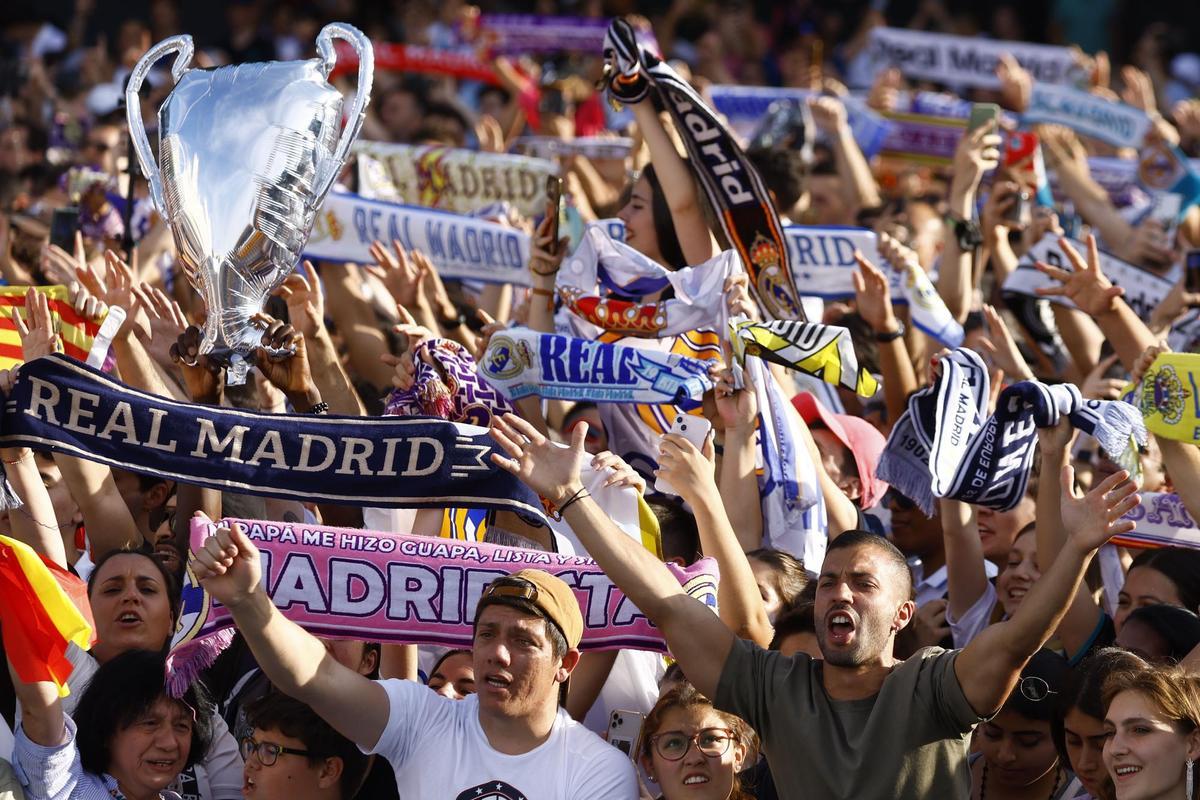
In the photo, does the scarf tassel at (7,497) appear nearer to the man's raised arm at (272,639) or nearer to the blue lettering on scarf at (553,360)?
the man's raised arm at (272,639)

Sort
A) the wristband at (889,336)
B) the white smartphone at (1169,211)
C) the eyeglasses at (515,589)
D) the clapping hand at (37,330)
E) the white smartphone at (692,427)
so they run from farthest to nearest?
the white smartphone at (1169,211) < the wristband at (889,336) < the white smartphone at (692,427) < the clapping hand at (37,330) < the eyeglasses at (515,589)

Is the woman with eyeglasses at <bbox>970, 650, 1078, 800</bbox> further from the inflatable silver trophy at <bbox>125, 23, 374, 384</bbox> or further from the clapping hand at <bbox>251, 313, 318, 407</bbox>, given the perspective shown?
the inflatable silver trophy at <bbox>125, 23, 374, 384</bbox>

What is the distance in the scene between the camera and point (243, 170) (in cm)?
455

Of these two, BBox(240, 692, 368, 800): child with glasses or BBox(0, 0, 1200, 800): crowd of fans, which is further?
BBox(240, 692, 368, 800): child with glasses

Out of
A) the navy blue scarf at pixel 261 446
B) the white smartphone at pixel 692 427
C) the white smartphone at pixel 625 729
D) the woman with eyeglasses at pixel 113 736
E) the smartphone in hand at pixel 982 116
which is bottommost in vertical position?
the woman with eyeglasses at pixel 113 736

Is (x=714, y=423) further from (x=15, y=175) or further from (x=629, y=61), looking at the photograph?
(x=15, y=175)

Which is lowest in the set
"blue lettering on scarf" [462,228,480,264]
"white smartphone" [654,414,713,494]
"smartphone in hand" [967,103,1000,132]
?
"white smartphone" [654,414,713,494]

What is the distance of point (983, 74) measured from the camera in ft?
39.1

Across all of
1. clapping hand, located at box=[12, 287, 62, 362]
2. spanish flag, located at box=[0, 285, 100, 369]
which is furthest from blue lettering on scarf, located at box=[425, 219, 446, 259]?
clapping hand, located at box=[12, 287, 62, 362]

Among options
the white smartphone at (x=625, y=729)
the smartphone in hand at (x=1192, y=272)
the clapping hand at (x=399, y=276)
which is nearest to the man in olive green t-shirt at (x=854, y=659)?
the white smartphone at (x=625, y=729)

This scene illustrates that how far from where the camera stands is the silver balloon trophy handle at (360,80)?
4.62m

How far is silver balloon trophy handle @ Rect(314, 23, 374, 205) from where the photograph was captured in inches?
182

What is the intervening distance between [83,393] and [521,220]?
144 inches

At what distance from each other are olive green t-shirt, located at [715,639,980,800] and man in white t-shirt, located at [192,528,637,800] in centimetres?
34
